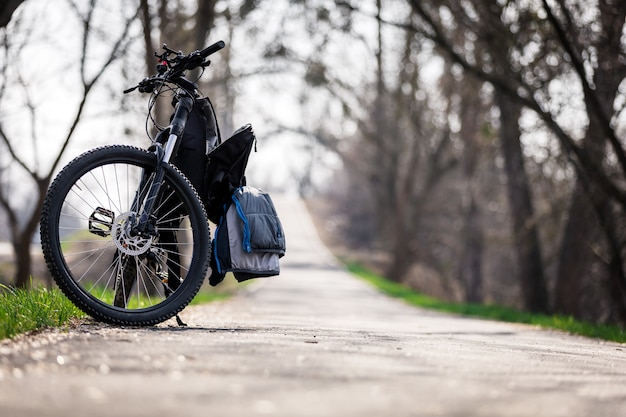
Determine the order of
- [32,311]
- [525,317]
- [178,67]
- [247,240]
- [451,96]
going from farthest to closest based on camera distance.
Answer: [451,96] < [525,317] < [178,67] < [247,240] < [32,311]

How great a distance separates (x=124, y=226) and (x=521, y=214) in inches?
461

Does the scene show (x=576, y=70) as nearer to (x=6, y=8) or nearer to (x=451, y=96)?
(x=6, y=8)

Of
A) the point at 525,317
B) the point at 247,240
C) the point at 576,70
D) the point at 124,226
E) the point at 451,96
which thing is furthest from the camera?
the point at 451,96

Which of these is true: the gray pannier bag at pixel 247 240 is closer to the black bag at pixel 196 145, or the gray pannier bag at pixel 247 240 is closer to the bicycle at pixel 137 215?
the bicycle at pixel 137 215

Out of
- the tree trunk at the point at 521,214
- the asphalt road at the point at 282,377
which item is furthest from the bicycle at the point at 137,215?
the tree trunk at the point at 521,214

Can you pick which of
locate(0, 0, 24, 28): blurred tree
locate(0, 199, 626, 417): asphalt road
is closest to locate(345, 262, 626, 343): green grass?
locate(0, 199, 626, 417): asphalt road

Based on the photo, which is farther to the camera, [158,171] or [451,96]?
[451,96]

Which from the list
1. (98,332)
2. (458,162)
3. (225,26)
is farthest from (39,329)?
(458,162)

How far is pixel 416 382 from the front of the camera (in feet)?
9.41

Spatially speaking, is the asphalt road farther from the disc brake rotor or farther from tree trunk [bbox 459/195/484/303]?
tree trunk [bbox 459/195/484/303]

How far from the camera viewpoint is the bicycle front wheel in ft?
14.2

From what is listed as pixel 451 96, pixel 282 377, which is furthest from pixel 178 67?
pixel 451 96

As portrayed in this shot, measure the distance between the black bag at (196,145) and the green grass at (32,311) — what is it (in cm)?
109

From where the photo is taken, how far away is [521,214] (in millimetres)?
15211
